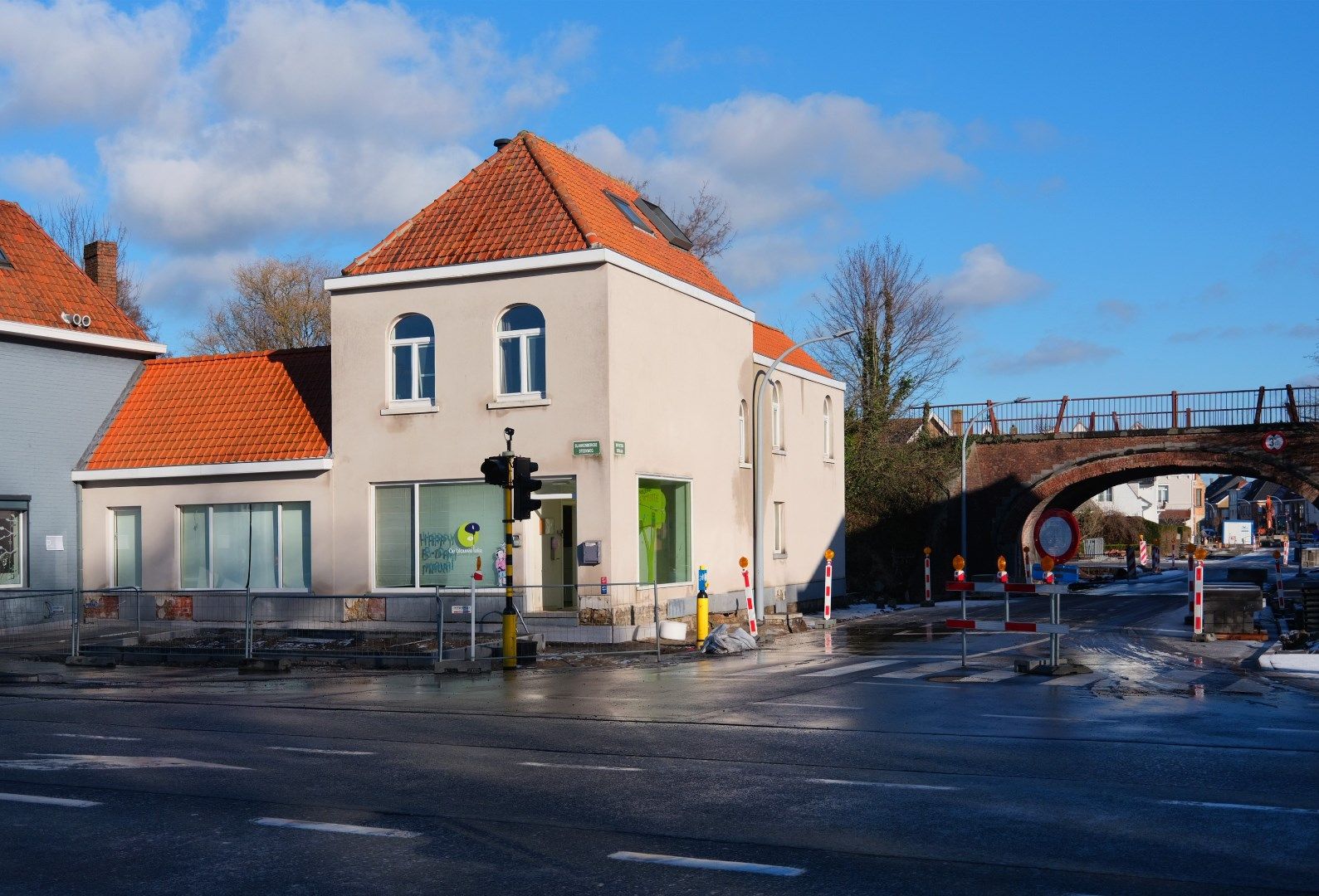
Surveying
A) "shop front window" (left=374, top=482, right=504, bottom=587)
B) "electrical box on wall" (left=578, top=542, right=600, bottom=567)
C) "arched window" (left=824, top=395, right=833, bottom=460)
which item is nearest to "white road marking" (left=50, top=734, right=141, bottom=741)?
"electrical box on wall" (left=578, top=542, right=600, bottom=567)

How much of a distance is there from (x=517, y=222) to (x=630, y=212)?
164 inches

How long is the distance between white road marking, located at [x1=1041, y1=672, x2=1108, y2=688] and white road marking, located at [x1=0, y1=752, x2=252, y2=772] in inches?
392

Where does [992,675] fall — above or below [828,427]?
below

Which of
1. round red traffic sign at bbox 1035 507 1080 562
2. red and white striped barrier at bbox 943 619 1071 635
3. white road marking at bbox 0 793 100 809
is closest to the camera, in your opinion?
white road marking at bbox 0 793 100 809

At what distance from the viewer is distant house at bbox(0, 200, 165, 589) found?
27.7 m

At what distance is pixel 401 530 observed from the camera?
25.5m

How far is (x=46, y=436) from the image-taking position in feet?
92.9

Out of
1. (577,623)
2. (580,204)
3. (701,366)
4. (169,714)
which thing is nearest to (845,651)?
(577,623)

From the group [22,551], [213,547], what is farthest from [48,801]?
[22,551]

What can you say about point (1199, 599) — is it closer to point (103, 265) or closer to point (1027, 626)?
point (1027, 626)

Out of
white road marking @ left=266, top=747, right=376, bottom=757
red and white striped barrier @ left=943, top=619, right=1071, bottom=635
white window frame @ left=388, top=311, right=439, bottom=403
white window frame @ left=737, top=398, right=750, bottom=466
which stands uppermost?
white window frame @ left=388, top=311, right=439, bottom=403

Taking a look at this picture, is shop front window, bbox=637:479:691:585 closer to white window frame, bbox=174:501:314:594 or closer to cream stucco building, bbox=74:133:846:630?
cream stucco building, bbox=74:133:846:630

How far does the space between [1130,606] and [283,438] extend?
22275 millimetres

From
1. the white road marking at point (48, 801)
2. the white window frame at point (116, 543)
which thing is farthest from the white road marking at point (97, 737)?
the white window frame at point (116, 543)
